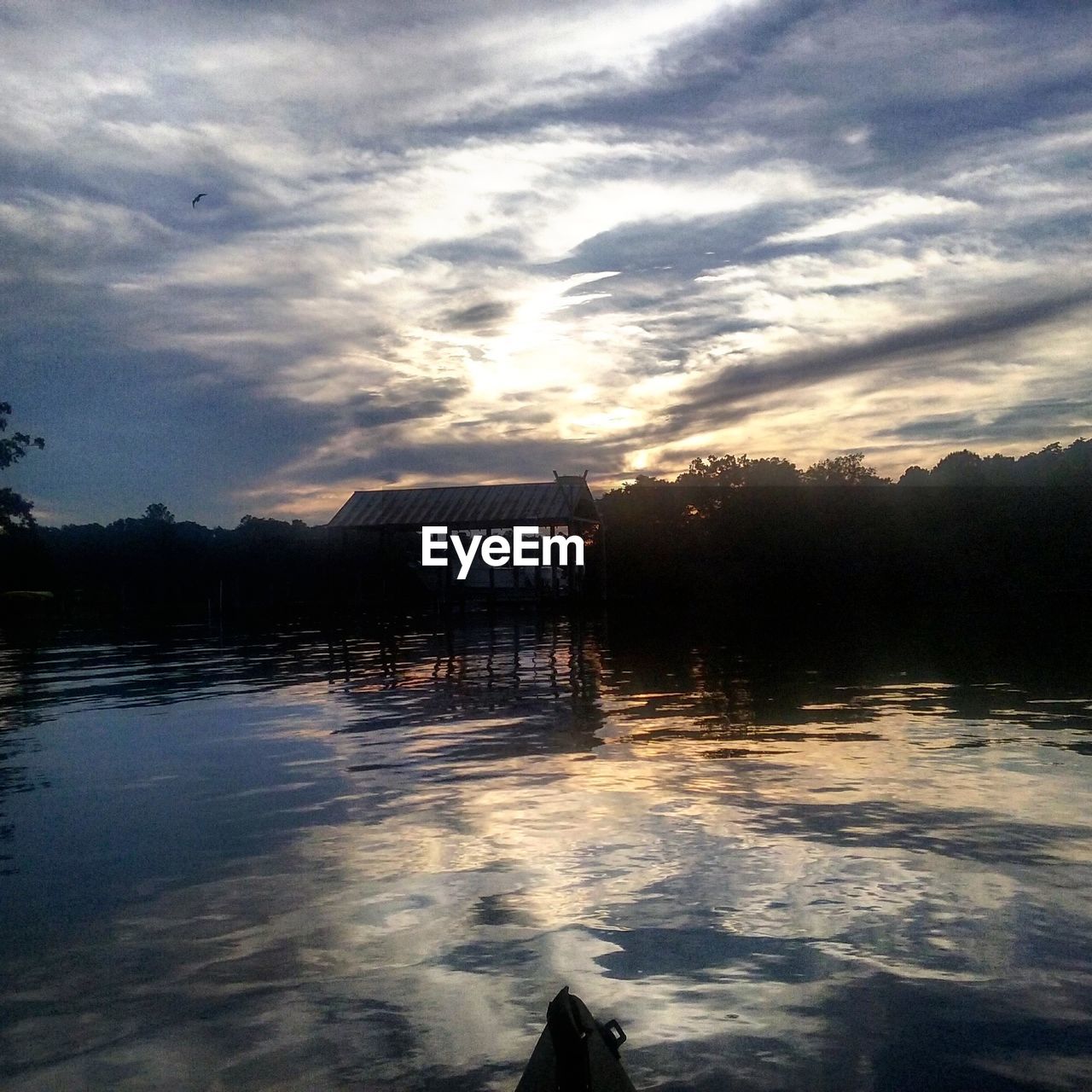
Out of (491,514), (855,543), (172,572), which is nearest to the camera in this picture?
(491,514)

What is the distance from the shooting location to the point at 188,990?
512 centimetres

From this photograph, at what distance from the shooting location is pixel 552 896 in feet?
21.1

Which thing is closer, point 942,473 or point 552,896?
point 552,896

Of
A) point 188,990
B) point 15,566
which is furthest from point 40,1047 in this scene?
point 15,566

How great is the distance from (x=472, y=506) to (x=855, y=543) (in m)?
18.4

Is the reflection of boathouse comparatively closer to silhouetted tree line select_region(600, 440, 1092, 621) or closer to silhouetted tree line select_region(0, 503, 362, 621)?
silhouetted tree line select_region(600, 440, 1092, 621)

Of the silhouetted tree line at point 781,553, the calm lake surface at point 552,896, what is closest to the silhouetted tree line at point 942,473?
the silhouetted tree line at point 781,553

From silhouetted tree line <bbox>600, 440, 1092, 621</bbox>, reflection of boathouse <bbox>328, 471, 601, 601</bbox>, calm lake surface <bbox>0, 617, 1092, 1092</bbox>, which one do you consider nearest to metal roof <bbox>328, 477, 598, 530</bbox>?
reflection of boathouse <bbox>328, 471, 601, 601</bbox>

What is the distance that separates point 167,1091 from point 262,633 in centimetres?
3217

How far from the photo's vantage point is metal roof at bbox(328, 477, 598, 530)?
41312 millimetres

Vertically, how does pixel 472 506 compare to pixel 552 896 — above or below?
above

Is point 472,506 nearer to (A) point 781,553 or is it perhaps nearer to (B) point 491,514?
(B) point 491,514

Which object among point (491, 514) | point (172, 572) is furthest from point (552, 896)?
point (172, 572)

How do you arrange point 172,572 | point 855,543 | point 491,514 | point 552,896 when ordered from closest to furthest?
1. point 552,896
2. point 491,514
3. point 855,543
4. point 172,572
